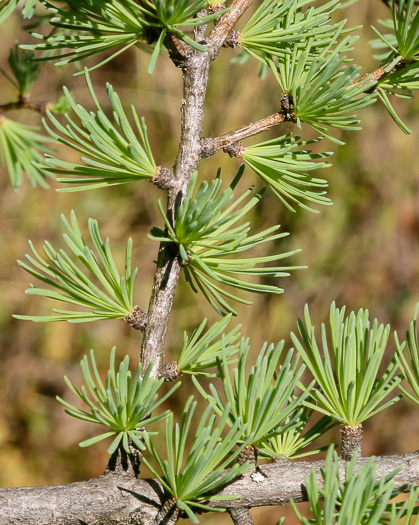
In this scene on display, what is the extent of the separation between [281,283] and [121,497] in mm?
1294

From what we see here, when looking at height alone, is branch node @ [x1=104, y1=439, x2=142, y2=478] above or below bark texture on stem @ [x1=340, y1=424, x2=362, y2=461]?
above

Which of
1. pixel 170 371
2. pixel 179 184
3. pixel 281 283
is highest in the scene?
pixel 179 184

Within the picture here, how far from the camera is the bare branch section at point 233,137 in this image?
342 millimetres

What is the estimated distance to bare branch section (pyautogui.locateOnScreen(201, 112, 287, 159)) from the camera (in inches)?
13.5

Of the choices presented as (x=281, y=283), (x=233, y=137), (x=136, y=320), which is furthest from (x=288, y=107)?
(x=281, y=283)

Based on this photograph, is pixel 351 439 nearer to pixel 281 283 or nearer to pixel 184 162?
pixel 184 162

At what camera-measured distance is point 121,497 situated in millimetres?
320

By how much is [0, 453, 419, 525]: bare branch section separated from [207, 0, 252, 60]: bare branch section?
259mm

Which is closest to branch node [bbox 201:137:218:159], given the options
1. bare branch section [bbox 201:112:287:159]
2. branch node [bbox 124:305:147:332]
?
bare branch section [bbox 201:112:287:159]

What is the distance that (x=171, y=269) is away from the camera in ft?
1.12

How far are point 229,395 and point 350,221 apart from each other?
1400 millimetres

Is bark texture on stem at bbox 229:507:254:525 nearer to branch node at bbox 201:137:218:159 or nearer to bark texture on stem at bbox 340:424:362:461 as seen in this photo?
bark texture on stem at bbox 340:424:362:461

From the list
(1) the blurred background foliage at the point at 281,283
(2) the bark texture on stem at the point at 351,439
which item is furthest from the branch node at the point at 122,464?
(1) the blurred background foliage at the point at 281,283

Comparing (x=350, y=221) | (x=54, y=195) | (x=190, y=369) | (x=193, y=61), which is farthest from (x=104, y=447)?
(x=193, y=61)
